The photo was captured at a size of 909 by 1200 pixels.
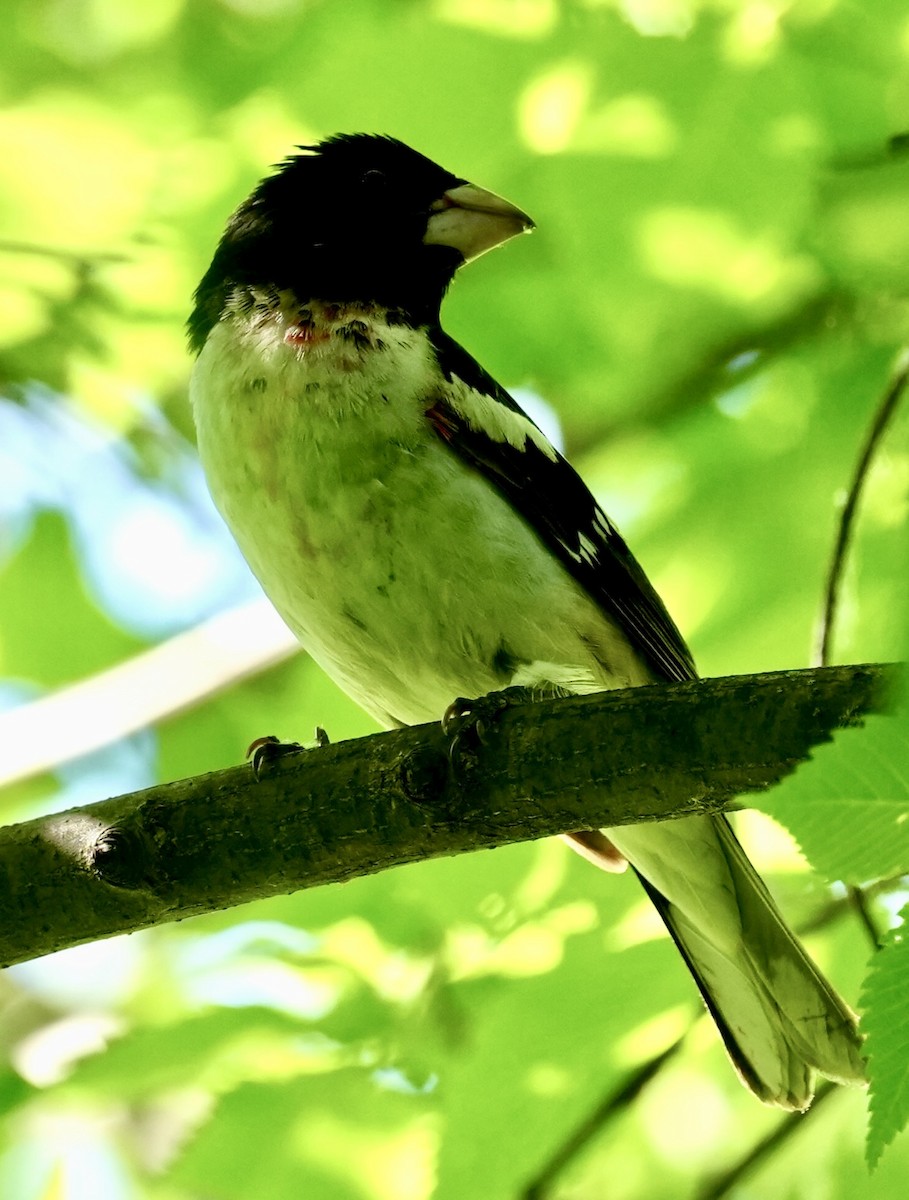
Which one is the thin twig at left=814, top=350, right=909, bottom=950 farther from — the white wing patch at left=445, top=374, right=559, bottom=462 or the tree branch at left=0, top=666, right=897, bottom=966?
the tree branch at left=0, top=666, right=897, bottom=966

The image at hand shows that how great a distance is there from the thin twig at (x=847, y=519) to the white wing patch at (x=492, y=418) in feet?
2.56

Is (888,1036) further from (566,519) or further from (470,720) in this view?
(566,519)

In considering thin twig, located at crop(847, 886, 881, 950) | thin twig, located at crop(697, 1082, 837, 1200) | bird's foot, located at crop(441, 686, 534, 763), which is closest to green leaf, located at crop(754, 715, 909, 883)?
bird's foot, located at crop(441, 686, 534, 763)

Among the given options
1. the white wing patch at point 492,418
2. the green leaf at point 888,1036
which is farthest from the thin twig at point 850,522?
the green leaf at point 888,1036

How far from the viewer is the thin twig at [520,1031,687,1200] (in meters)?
3.21

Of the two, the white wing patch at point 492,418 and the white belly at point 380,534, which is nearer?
the white belly at point 380,534

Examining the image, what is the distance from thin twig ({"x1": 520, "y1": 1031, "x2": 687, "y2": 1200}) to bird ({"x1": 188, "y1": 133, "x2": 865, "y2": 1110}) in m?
0.23

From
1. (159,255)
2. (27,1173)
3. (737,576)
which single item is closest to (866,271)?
(737,576)

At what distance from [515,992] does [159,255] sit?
7.36ft

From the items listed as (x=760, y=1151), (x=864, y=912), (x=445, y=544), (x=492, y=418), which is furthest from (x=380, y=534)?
(x=760, y=1151)

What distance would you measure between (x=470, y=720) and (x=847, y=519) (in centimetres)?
113

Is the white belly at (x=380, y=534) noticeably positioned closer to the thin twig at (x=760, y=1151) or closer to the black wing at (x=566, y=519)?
the black wing at (x=566, y=519)

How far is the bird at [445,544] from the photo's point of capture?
3.20 metres

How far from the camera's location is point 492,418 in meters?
3.46
